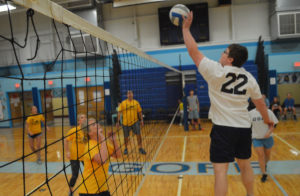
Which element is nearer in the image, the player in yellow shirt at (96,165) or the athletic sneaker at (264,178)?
the player in yellow shirt at (96,165)

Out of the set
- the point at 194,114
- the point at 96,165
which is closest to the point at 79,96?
the point at 194,114

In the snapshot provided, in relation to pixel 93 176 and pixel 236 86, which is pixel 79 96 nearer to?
pixel 93 176

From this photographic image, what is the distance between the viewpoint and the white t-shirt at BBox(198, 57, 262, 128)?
1915 millimetres

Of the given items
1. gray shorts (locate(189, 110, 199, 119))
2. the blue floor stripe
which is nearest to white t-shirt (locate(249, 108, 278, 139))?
the blue floor stripe

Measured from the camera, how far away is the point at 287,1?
10.9 metres

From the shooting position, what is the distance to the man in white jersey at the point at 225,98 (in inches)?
75.7

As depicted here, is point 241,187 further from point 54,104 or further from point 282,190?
point 54,104

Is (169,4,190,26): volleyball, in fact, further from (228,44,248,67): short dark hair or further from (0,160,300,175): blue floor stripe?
(0,160,300,175): blue floor stripe

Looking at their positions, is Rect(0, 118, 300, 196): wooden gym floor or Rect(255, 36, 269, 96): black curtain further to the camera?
Rect(255, 36, 269, 96): black curtain

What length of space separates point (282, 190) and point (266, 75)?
7.75 meters

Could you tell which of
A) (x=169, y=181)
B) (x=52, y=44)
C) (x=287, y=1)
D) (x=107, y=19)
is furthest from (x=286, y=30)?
(x=52, y=44)

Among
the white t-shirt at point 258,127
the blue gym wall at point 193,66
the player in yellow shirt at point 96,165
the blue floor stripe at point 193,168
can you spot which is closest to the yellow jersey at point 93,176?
the player in yellow shirt at point 96,165

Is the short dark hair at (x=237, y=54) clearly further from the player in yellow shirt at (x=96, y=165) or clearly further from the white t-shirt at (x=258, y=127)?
the white t-shirt at (x=258, y=127)

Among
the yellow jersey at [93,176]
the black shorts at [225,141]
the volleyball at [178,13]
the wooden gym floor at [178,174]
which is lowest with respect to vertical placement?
the wooden gym floor at [178,174]
